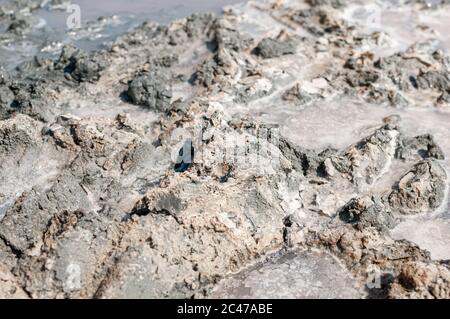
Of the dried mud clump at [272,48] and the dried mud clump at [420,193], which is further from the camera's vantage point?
the dried mud clump at [272,48]

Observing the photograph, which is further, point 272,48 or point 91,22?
point 91,22

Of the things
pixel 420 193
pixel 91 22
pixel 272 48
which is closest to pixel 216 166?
pixel 420 193

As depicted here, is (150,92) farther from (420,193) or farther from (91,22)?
(420,193)

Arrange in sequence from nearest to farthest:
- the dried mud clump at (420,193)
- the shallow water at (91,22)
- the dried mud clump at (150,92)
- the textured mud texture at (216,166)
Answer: the textured mud texture at (216,166) < the dried mud clump at (420,193) < the dried mud clump at (150,92) < the shallow water at (91,22)

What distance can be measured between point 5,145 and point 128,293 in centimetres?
419

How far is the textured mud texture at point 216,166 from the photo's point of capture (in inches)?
239

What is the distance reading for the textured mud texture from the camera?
6.06m

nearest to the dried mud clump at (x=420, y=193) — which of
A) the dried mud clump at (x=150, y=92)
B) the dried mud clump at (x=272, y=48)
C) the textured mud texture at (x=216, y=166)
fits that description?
the textured mud texture at (x=216, y=166)

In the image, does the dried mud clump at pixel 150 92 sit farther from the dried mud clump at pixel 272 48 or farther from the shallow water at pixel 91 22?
the shallow water at pixel 91 22

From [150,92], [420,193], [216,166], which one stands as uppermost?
[216,166]

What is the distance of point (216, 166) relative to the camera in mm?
7594

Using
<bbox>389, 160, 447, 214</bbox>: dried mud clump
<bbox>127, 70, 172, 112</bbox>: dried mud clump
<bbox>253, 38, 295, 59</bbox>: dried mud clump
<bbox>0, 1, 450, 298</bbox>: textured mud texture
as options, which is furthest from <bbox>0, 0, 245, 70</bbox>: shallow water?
<bbox>389, 160, 447, 214</bbox>: dried mud clump

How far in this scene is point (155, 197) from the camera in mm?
6512

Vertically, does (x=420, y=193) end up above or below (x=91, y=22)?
below
